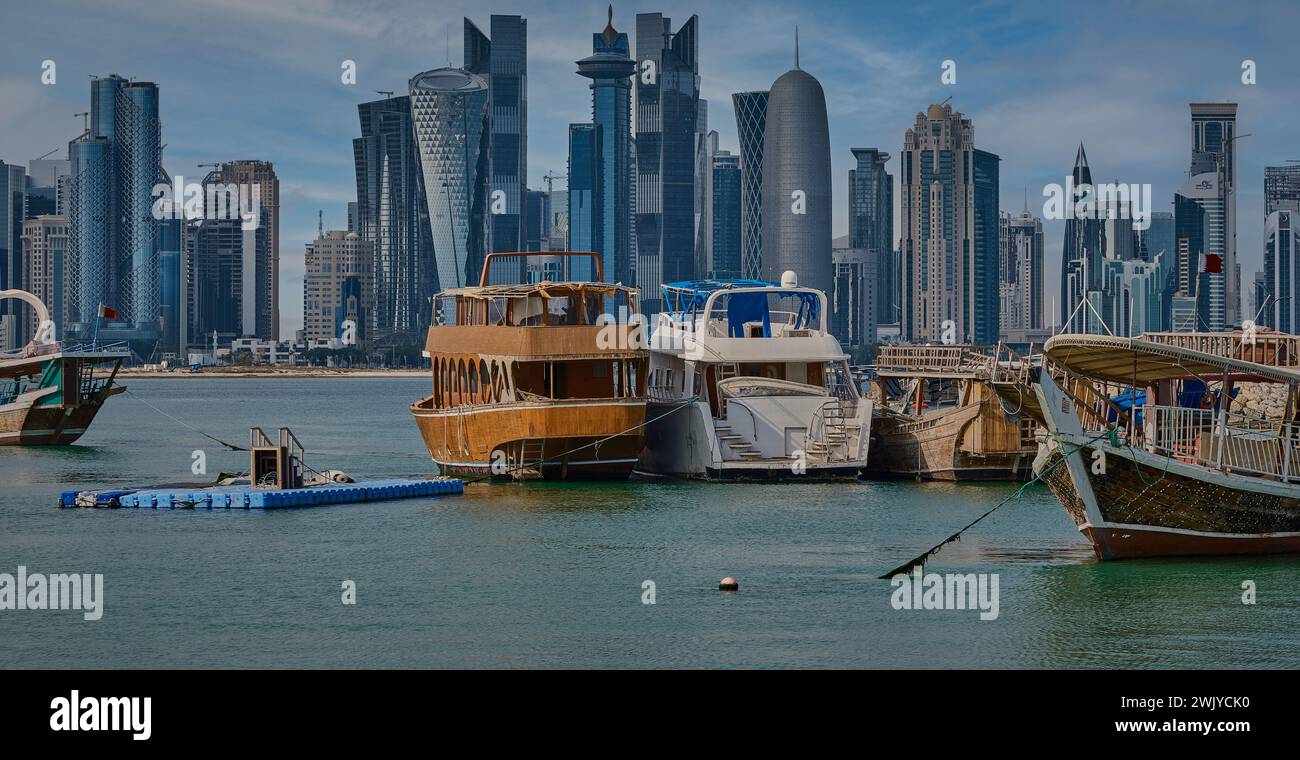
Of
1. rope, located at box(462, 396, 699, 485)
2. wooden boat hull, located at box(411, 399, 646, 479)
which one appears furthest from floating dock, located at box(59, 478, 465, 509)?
wooden boat hull, located at box(411, 399, 646, 479)

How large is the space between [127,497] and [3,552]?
8655 millimetres

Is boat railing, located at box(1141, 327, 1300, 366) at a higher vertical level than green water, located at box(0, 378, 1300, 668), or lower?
higher

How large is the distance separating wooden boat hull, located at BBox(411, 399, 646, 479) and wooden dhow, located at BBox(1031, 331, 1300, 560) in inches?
712

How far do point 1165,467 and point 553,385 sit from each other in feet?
72.2

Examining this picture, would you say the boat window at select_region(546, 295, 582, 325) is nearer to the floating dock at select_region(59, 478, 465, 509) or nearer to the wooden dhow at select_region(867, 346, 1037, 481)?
the floating dock at select_region(59, 478, 465, 509)

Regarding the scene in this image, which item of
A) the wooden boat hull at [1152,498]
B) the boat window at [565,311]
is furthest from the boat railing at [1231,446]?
the boat window at [565,311]

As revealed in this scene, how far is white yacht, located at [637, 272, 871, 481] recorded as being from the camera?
50406 millimetres

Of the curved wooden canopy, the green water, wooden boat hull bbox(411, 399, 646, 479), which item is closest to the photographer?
the green water

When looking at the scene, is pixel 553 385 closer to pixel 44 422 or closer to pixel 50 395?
pixel 50 395

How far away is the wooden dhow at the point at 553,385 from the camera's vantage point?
48812 millimetres

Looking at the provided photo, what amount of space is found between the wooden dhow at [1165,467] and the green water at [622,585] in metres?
0.61

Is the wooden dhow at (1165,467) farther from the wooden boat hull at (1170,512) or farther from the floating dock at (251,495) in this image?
the floating dock at (251,495)
